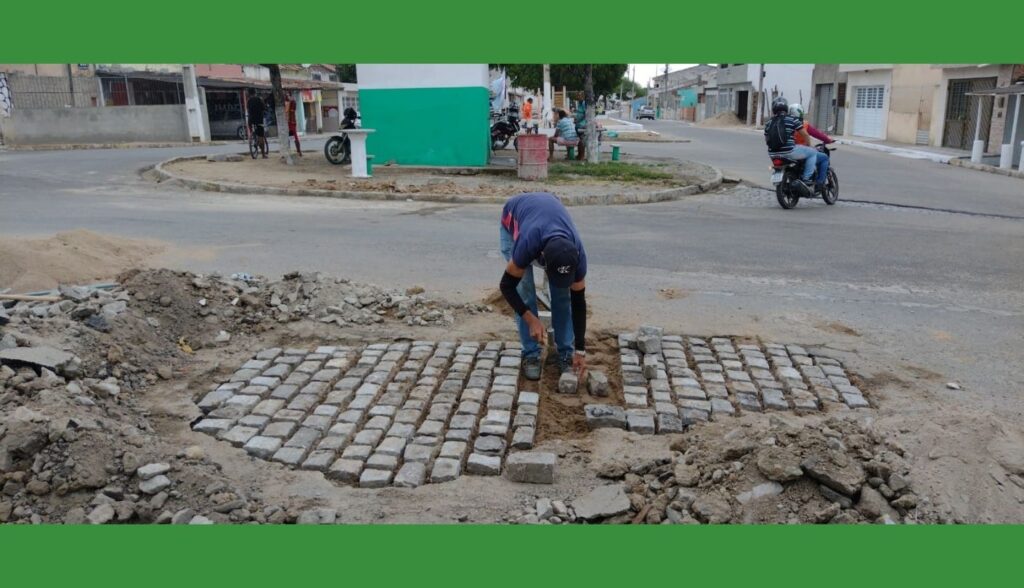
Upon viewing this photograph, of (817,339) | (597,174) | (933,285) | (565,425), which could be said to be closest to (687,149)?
(597,174)

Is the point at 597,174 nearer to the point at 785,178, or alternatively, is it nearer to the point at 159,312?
the point at 785,178

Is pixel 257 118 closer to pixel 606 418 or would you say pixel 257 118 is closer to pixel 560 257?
pixel 560 257

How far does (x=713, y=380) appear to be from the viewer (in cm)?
522

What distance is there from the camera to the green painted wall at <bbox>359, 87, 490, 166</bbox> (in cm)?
1839

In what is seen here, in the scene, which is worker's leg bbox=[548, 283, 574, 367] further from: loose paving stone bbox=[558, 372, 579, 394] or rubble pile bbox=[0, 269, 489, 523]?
rubble pile bbox=[0, 269, 489, 523]

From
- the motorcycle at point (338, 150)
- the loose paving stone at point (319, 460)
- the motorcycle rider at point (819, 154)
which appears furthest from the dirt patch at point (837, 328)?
the motorcycle at point (338, 150)

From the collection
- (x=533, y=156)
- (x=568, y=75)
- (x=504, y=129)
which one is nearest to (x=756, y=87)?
(x=568, y=75)

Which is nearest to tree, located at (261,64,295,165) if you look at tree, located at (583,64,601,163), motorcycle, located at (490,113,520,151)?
motorcycle, located at (490,113,520,151)

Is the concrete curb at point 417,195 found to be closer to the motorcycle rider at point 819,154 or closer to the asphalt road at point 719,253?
the asphalt road at point 719,253

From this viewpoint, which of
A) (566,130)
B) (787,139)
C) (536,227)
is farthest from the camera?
(566,130)

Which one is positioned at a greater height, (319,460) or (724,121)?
(724,121)

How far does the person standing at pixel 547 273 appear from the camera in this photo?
4.68 meters

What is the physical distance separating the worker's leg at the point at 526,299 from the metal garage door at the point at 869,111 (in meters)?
35.5

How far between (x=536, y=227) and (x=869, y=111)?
37.7 meters
